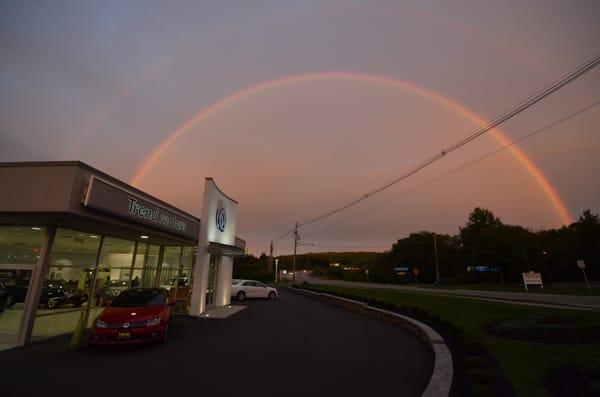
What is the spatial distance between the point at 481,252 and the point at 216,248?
189 ft

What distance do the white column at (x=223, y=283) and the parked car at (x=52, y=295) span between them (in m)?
8.32

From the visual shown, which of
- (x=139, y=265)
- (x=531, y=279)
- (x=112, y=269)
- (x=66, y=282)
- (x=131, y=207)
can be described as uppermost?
(x=131, y=207)

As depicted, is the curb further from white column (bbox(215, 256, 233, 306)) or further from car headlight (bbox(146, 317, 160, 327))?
white column (bbox(215, 256, 233, 306))

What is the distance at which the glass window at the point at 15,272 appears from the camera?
30.7 feet

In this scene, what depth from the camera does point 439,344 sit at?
26.9ft

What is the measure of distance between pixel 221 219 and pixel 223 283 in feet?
14.6

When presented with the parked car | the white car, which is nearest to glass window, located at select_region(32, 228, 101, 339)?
the parked car

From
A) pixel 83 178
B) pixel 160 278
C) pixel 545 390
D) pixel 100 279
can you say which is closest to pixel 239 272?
pixel 160 278

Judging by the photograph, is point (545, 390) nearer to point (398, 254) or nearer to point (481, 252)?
point (481, 252)

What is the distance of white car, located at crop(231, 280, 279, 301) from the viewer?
2428 centimetres

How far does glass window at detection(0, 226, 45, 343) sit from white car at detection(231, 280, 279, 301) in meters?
15.4

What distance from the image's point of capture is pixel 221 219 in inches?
733

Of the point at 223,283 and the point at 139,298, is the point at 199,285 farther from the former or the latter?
the point at 139,298

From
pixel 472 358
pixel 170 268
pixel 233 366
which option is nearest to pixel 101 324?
pixel 233 366
